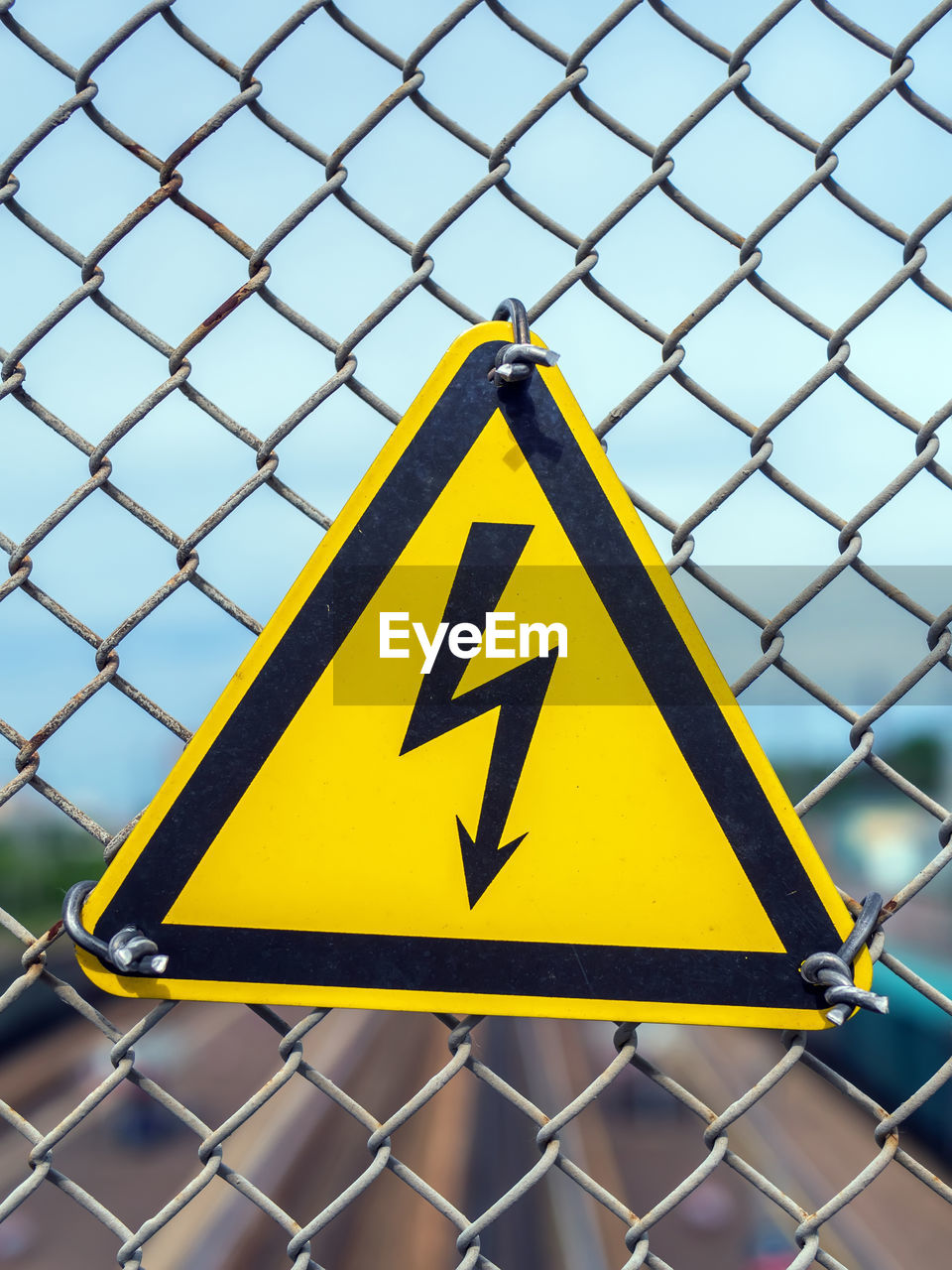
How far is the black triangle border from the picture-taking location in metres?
1.11

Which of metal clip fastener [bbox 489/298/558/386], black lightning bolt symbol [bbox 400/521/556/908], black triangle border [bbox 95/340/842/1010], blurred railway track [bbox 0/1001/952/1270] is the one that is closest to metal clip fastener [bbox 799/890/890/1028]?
black triangle border [bbox 95/340/842/1010]

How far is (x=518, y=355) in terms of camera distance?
1.10 meters

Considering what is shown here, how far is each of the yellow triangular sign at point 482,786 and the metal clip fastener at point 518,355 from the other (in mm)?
19

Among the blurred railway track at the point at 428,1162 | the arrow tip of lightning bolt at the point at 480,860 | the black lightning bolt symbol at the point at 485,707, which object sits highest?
Answer: the black lightning bolt symbol at the point at 485,707

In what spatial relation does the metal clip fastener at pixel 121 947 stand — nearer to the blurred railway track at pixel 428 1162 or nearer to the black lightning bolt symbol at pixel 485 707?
the black lightning bolt symbol at pixel 485 707

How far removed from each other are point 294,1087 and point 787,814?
20753 mm

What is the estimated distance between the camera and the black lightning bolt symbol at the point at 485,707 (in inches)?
43.5

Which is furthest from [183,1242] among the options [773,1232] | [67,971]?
[67,971]

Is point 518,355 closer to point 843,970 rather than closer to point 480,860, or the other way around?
point 480,860

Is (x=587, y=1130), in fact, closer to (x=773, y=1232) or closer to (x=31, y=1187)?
(x=773, y=1232)

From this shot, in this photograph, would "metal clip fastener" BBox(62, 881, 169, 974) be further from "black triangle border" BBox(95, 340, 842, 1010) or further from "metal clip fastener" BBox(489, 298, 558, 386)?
"metal clip fastener" BBox(489, 298, 558, 386)

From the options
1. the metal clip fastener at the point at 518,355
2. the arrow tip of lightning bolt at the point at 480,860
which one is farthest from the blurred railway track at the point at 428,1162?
the metal clip fastener at the point at 518,355

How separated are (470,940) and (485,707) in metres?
0.27

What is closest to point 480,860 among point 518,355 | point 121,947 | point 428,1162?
point 121,947
